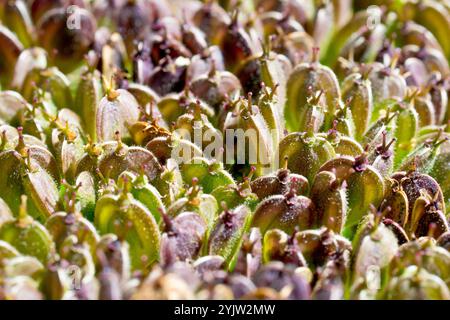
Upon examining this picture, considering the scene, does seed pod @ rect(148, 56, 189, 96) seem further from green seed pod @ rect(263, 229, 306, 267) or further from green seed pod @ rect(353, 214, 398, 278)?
green seed pod @ rect(353, 214, 398, 278)

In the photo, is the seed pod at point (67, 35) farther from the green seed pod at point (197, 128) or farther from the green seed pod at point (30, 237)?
the green seed pod at point (30, 237)

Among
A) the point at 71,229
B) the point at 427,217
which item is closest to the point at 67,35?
the point at 71,229

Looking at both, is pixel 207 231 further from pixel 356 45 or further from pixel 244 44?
pixel 356 45

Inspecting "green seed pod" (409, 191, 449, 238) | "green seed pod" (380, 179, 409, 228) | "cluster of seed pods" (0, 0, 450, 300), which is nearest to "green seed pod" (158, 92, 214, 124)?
"cluster of seed pods" (0, 0, 450, 300)

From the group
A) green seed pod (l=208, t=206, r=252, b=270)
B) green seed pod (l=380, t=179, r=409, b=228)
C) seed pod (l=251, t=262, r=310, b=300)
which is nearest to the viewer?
seed pod (l=251, t=262, r=310, b=300)

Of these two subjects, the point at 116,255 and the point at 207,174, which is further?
the point at 207,174

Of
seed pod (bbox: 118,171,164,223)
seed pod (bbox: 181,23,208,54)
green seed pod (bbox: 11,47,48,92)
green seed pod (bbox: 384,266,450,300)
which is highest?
seed pod (bbox: 181,23,208,54)

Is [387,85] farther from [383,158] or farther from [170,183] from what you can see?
[170,183]

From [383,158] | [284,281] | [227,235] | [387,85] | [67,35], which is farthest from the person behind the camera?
[67,35]
